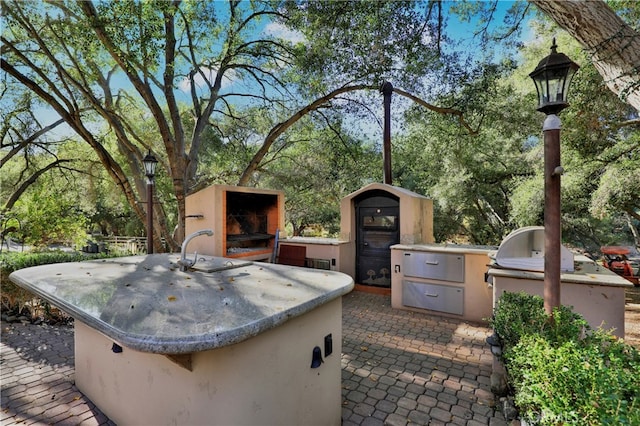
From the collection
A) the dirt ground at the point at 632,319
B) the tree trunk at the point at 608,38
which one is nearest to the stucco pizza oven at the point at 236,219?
the tree trunk at the point at 608,38

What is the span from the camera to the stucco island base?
150 centimetres

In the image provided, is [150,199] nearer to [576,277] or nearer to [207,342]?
[207,342]

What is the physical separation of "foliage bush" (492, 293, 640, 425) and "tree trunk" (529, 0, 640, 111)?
7.43 ft

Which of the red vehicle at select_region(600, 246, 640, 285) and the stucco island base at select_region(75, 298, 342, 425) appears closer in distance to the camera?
the stucco island base at select_region(75, 298, 342, 425)

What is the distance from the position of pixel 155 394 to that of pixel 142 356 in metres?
0.26

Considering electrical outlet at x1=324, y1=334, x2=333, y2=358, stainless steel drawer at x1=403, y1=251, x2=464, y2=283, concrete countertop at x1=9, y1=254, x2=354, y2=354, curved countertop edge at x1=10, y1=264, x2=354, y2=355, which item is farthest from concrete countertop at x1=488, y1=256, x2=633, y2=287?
curved countertop edge at x1=10, y1=264, x2=354, y2=355

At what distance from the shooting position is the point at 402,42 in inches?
230

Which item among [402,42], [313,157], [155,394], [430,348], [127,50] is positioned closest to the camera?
[155,394]

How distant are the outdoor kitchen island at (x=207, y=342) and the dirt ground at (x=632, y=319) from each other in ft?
15.4

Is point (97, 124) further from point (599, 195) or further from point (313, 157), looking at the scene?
point (599, 195)

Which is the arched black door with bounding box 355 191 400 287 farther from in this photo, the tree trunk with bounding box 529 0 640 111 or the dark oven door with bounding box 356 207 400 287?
the tree trunk with bounding box 529 0 640 111

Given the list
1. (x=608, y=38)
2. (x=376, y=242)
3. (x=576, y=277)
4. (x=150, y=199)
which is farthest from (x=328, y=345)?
(x=150, y=199)

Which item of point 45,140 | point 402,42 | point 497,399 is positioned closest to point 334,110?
point 402,42

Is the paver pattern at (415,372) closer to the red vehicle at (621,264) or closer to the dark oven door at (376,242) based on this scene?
the dark oven door at (376,242)
